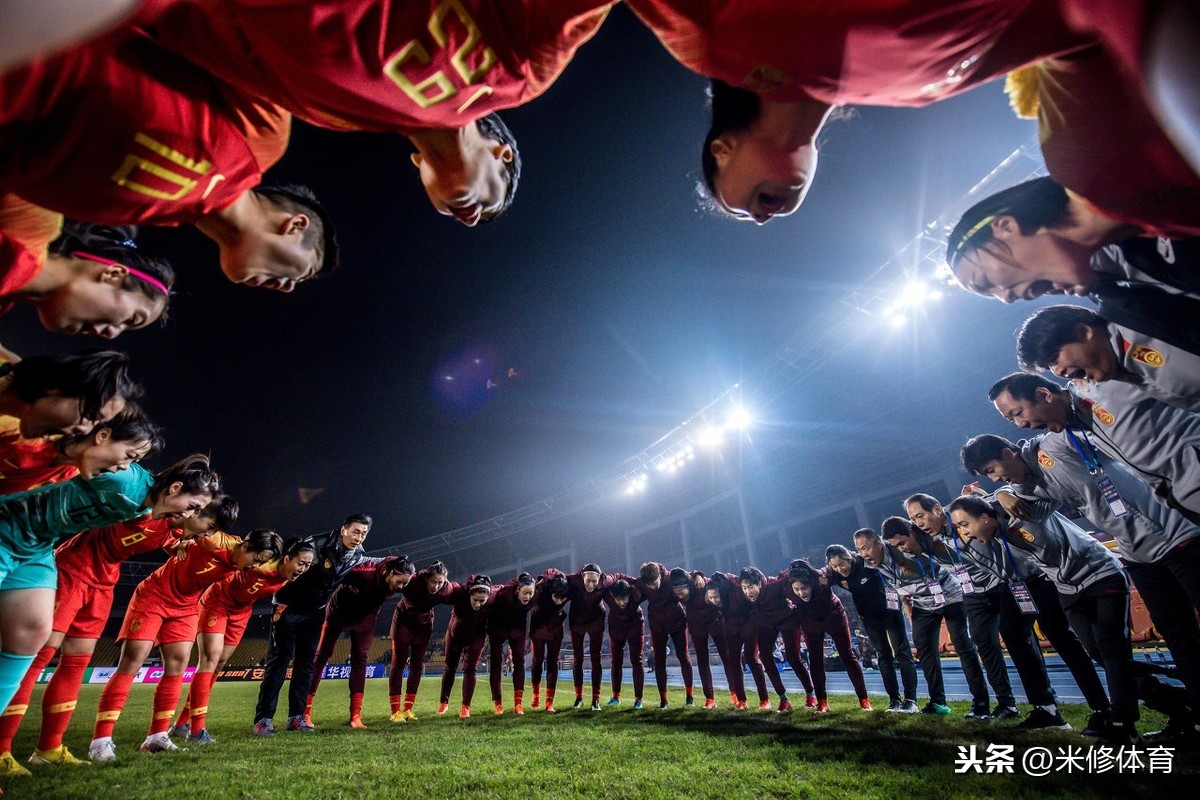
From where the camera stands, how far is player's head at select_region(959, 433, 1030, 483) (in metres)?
3.95

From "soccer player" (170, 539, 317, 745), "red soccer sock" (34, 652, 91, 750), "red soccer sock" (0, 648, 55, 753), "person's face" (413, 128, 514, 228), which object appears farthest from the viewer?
"soccer player" (170, 539, 317, 745)

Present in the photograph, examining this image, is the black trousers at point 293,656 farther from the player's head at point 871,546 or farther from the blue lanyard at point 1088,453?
the blue lanyard at point 1088,453

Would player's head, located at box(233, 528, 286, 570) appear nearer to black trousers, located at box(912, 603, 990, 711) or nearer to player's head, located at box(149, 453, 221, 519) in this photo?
player's head, located at box(149, 453, 221, 519)

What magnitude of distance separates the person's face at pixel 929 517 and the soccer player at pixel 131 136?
225 inches

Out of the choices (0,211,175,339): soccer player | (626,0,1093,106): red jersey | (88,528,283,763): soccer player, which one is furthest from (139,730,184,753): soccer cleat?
(626,0,1093,106): red jersey

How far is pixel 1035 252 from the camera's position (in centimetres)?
206

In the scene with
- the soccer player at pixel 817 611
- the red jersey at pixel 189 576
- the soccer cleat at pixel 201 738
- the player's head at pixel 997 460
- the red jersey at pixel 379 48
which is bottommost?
the soccer cleat at pixel 201 738

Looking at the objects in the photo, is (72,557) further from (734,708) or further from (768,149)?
(734,708)

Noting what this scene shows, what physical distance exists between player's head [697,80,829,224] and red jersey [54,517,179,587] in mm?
5005

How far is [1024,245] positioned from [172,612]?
6.88m

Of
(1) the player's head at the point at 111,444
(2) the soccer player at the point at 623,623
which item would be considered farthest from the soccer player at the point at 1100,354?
(2) the soccer player at the point at 623,623

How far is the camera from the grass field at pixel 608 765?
8.59 ft

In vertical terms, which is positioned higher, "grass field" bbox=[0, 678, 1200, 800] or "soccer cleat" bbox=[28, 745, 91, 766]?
"soccer cleat" bbox=[28, 745, 91, 766]

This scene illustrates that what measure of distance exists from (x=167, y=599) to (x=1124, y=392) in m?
7.59
